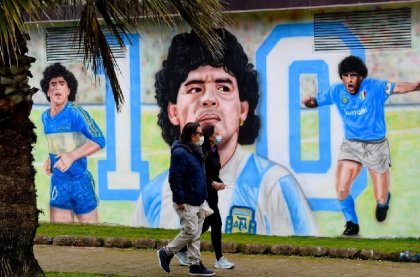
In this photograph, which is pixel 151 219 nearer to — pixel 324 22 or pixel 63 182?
pixel 63 182

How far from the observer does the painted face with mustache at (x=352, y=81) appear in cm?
1441

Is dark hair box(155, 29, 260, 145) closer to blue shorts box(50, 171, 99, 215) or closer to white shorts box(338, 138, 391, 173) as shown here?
white shorts box(338, 138, 391, 173)

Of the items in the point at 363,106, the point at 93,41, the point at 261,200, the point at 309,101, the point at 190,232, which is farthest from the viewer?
the point at 261,200

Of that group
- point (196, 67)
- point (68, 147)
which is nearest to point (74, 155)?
point (68, 147)

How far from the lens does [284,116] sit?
1489cm

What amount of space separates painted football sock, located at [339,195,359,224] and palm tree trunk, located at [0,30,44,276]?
5796 mm

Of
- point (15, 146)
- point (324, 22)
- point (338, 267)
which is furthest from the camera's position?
point (324, 22)

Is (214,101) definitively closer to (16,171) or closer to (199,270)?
(199,270)

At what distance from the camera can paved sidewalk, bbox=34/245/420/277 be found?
38.7 feet

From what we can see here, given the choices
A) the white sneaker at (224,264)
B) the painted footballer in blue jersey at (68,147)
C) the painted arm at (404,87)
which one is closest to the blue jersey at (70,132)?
the painted footballer in blue jersey at (68,147)

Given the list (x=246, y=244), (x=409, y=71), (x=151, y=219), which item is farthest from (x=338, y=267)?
(x=151, y=219)

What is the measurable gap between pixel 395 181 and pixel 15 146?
623 centimetres

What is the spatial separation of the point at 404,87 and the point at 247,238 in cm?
310

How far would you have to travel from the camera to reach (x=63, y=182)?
16547mm
